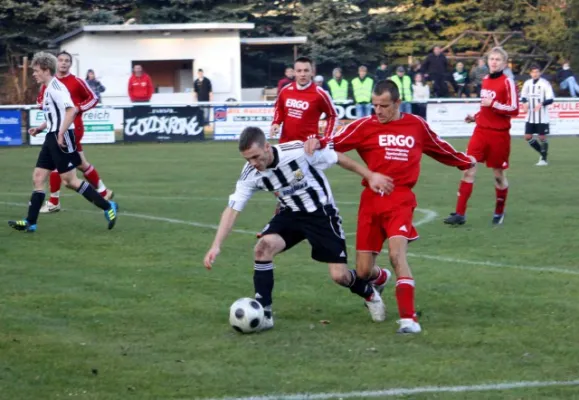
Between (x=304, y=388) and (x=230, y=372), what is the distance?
0.55m

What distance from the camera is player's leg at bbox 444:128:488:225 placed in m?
12.8

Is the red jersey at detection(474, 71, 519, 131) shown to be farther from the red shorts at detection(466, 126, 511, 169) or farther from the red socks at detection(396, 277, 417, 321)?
the red socks at detection(396, 277, 417, 321)

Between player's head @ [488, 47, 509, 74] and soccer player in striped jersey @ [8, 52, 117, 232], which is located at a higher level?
player's head @ [488, 47, 509, 74]

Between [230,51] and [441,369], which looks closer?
[441,369]

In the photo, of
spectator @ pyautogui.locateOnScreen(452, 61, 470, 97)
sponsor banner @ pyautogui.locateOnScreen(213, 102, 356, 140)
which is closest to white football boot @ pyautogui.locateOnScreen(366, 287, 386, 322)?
sponsor banner @ pyautogui.locateOnScreen(213, 102, 356, 140)

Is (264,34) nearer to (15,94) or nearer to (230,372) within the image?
(15,94)

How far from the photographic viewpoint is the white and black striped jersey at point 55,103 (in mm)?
12172

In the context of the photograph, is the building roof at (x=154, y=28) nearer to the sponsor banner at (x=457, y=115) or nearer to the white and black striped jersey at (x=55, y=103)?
the sponsor banner at (x=457, y=115)

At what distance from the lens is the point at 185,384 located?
604cm

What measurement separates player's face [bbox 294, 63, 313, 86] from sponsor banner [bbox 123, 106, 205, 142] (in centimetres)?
1450

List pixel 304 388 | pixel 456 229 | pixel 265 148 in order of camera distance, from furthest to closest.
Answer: pixel 456 229
pixel 265 148
pixel 304 388

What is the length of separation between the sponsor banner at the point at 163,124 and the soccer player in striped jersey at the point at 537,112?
9074 mm

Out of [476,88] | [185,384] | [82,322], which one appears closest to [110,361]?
[185,384]

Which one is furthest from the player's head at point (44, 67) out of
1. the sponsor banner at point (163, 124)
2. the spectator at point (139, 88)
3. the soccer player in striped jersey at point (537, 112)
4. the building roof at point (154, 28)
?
the building roof at point (154, 28)
